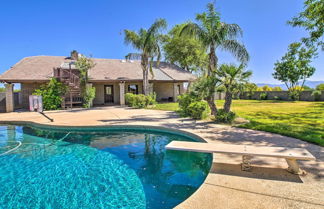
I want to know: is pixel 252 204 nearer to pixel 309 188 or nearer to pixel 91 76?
pixel 309 188

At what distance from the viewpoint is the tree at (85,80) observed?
16.8 metres

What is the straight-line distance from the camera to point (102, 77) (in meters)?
18.3

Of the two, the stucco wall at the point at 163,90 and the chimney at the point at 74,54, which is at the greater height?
the chimney at the point at 74,54

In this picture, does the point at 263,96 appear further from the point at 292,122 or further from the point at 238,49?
the point at 292,122

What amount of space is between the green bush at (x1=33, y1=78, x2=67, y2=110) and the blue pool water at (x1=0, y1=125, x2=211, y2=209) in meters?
8.55

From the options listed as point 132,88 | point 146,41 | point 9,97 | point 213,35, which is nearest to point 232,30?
point 213,35

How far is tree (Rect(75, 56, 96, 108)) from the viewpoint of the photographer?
16.8 m

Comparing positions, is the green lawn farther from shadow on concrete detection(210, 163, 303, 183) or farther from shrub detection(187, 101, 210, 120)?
shadow on concrete detection(210, 163, 303, 183)

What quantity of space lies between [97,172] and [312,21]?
1193 cm

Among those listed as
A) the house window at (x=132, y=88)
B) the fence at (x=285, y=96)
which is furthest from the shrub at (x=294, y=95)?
the house window at (x=132, y=88)

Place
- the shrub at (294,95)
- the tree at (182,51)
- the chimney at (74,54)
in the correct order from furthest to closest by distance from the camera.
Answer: the tree at (182,51)
the shrub at (294,95)
the chimney at (74,54)

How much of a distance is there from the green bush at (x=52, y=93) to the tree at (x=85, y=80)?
5.46ft

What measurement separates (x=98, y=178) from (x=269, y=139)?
5579 mm

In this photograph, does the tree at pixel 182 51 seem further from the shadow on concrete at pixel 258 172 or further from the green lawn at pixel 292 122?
the shadow on concrete at pixel 258 172
